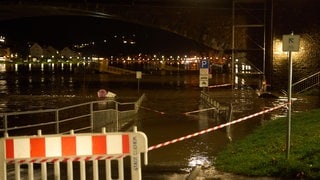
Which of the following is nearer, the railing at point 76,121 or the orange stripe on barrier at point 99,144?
the orange stripe on barrier at point 99,144

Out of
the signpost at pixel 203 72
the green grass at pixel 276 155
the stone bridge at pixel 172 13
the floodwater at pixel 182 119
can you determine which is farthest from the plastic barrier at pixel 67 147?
the stone bridge at pixel 172 13

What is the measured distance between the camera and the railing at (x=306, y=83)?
1202 inches

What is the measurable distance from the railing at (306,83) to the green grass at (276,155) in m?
17.2

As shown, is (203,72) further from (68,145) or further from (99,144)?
(68,145)

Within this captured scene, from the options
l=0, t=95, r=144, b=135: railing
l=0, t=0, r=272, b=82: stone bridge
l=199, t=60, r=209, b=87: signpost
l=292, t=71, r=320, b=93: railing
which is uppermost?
l=0, t=0, r=272, b=82: stone bridge

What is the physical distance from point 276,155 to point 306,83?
2174 centimetres

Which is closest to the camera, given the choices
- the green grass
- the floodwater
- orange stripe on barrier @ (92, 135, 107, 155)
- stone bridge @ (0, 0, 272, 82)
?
orange stripe on barrier @ (92, 135, 107, 155)

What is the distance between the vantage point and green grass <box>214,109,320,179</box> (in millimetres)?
9172

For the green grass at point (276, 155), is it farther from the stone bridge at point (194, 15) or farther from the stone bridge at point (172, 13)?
the stone bridge at point (172, 13)

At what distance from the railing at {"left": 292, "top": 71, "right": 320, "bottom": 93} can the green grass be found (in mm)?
17248

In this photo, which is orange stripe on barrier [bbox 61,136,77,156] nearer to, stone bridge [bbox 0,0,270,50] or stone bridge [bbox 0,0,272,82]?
stone bridge [bbox 0,0,272,82]

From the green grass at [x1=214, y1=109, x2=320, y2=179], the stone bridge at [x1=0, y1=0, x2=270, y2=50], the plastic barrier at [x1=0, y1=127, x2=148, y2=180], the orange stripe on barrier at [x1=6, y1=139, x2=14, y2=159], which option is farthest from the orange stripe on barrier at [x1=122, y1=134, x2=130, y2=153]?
the stone bridge at [x1=0, y1=0, x2=270, y2=50]

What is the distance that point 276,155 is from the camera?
34.1ft

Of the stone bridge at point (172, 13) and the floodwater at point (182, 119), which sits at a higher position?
the stone bridge at point (172, 13)
